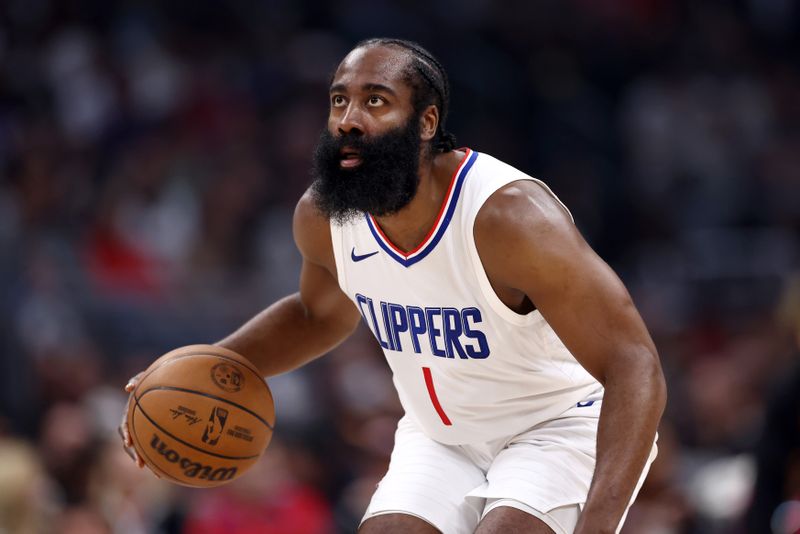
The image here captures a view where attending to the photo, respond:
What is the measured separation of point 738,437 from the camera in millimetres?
8297

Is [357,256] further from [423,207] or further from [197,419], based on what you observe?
[197,419]

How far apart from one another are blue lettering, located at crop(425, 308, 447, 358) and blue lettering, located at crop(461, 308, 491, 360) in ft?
0.29

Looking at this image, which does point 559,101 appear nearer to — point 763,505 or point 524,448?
point 763,505

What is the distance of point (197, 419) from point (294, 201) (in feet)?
19.9

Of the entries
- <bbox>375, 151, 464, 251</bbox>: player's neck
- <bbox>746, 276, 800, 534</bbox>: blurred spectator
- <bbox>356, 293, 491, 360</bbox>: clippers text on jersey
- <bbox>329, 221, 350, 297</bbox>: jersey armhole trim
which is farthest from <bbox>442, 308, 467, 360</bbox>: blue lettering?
<bbox>746, 276, 800, 534</bbox>: blurred spectator

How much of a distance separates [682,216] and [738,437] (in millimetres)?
3070

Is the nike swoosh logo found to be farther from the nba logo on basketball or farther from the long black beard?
the nba logo on basketball

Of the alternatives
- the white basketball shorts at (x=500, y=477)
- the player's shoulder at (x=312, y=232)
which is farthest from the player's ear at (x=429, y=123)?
the white basketball shorts at (x=500, y=477)

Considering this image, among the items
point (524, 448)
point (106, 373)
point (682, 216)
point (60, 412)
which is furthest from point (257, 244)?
point (524, 448)

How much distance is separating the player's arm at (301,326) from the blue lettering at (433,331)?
0.67m

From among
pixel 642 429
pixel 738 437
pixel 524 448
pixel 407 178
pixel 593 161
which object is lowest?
pixel 738 437

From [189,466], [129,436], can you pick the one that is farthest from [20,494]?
[189,466]

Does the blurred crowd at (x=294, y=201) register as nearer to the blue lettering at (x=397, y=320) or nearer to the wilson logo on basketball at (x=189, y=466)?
the blue lettering at (x=397, y=320)

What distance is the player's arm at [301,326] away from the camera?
4.53 metres
